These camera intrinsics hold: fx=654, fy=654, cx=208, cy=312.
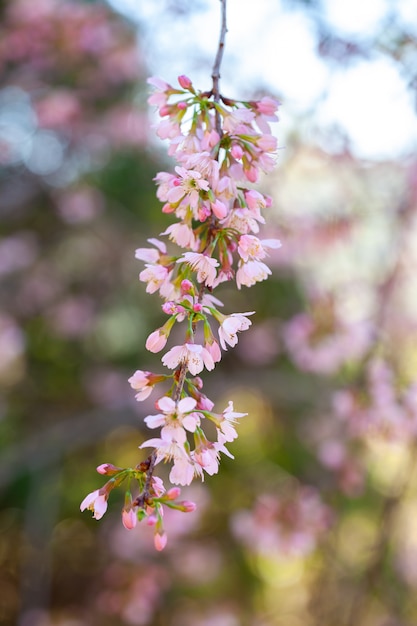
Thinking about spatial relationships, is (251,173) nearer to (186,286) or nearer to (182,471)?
(186,286)

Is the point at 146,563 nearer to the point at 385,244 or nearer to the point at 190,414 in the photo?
the point at 385,244

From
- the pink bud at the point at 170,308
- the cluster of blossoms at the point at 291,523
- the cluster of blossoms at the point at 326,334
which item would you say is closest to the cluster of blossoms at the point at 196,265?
the pink bud at the point at 170,308

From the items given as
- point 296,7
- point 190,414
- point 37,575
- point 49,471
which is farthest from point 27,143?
point 190,414

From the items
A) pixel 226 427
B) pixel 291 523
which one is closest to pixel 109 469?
pixel 226 427

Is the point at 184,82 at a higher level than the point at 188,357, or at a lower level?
higher

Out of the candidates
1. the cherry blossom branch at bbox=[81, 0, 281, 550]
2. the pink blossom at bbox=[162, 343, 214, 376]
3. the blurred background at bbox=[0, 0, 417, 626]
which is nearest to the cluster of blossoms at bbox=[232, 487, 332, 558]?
the blurred background at bbox=[0, 0, 417, 626]

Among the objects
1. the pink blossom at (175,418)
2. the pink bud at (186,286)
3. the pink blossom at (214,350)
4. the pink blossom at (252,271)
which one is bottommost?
the pink blossom at (175,418)

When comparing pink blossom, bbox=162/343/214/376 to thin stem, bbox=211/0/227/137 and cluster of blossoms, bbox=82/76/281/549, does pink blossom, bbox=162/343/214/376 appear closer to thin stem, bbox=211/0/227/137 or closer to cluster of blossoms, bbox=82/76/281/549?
cluster of blossoms, bbox=82/76/281/549

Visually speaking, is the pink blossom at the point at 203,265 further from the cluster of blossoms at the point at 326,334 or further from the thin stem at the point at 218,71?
the cluster of blossoms at the point at 326,334
